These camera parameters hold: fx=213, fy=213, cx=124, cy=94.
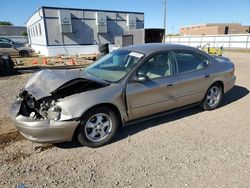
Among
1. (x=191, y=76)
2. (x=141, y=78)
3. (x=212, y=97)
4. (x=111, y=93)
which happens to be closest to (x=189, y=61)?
(x=191, y=76)

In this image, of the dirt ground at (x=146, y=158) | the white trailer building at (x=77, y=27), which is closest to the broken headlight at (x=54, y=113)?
the dirt ground at (x=146, y=158)

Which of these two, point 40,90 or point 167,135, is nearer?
point 40,90

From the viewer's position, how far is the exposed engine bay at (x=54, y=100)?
10.1ft

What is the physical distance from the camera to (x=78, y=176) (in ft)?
9.01

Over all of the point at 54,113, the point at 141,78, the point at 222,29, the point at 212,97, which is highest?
the point at 222,29

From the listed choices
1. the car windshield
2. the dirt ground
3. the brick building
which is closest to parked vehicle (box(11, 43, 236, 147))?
the car windshield

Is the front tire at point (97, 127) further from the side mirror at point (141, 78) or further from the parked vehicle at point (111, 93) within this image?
the side mirror at point (141, 78)

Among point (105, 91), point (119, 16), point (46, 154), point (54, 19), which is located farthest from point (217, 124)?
point (119, 16)

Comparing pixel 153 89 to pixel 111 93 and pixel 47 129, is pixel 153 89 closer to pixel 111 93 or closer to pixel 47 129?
pixel 111 93

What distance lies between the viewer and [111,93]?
3.31m

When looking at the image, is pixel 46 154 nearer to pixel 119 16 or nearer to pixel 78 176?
pixel 78 176

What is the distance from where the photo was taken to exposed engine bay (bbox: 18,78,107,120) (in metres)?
3.06

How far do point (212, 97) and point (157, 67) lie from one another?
6.03 ft

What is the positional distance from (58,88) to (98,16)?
2361 cm
